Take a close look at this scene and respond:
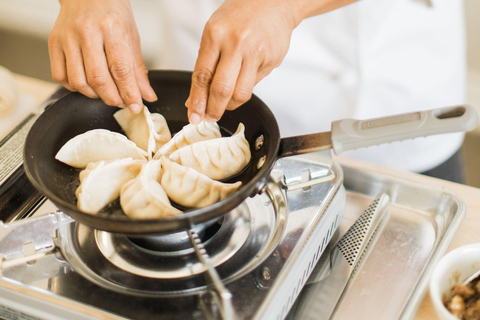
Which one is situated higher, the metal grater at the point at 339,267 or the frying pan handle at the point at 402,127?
the frying pan handle at the point at 402,127

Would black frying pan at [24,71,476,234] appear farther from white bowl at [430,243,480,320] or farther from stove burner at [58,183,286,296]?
white bowl at [430,243,480,320]

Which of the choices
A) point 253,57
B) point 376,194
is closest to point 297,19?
point 253,57

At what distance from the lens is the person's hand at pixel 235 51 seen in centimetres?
80

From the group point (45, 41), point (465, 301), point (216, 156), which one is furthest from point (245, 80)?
point (45, 41)

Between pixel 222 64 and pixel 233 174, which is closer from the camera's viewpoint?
pixel 222 64

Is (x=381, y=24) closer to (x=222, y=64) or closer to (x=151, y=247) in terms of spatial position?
(x=222, y=64)

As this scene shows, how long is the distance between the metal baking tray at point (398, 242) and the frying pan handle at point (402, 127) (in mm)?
264

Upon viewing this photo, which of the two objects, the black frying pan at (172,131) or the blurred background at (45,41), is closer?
the black frying pan at (172,131)

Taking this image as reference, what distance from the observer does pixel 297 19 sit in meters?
0.89

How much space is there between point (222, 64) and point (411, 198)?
54 cm

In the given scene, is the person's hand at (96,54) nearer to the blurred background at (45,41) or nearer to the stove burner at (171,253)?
the stove burner at (171,253)

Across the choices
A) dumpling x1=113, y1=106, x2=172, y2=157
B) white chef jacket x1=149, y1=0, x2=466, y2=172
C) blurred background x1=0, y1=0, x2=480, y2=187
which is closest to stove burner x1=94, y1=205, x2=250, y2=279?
dumpling x1=113, y1=106, x2=172, y2=157

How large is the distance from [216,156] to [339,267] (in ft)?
1.08

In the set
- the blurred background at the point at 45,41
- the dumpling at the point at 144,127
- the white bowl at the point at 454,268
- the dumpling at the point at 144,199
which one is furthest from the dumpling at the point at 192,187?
the blurred background at the point at 45,41
